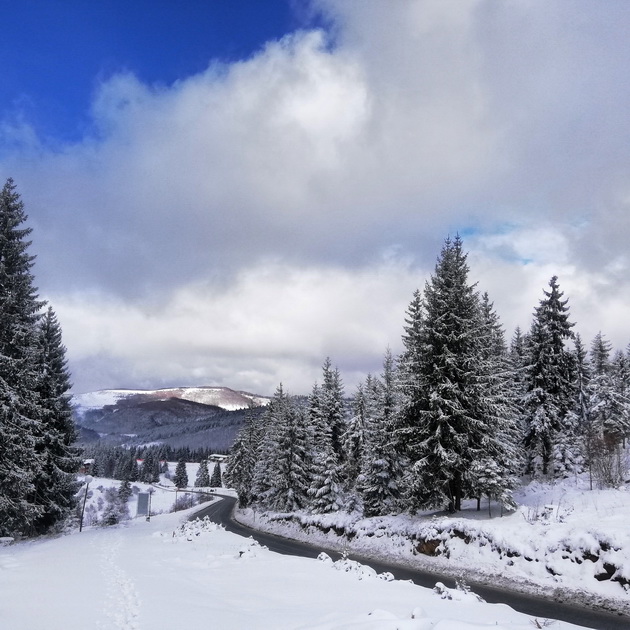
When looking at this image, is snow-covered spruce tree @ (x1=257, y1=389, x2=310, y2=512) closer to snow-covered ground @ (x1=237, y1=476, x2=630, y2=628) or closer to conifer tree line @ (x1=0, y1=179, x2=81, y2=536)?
snow-covered ground @ (x1=237, y1=476, x2=630, y2=628)

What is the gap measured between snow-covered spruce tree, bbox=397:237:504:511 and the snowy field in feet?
26.2

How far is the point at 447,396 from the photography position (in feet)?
71.6

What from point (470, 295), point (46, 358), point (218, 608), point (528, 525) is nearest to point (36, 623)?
point (218, 608)

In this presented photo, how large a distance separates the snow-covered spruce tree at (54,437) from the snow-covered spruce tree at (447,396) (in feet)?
70.7

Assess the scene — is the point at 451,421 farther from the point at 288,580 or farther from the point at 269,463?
the point at 269,463

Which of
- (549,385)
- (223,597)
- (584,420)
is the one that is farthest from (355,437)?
(223,597)

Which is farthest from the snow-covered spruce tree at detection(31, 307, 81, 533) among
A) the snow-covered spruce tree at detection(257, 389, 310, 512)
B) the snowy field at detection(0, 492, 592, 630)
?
the snow-covered spruce tree at detection(257, 389, 310, 512)

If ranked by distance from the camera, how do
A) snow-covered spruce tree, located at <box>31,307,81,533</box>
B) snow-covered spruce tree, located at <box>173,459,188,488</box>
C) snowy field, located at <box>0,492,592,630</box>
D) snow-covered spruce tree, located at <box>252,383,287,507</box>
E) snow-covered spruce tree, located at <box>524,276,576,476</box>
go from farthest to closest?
snow-covered spruce tree, located at <box>173,459,188,488</box>, snow-covered spruce tree, located at <box>252,383,287,507</box>, snow-covered spruce tree, located at <box>524,276,576,476</box>, snow-covered spruce tree, located at <box>31,307,81,533</box>, snowy field, located at <box>0,492,592,630</box>

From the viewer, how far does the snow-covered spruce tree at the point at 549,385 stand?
103ft

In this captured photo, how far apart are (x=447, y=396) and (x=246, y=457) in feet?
158

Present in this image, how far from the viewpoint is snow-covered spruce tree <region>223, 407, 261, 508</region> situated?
61.8m

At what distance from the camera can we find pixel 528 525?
50.7 feet

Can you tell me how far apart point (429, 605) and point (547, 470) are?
1150 inches

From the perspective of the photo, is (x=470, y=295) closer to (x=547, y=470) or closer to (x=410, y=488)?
(x=410, y=488)
